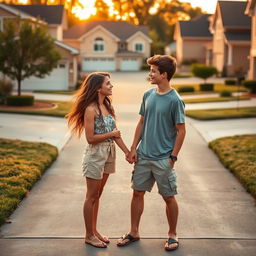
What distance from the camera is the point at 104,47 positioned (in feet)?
211

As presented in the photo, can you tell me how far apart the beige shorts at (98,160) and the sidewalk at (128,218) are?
0.83 metres

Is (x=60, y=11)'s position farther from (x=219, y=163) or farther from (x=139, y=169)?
(x=139, y=169)

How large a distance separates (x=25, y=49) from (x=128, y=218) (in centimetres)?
1898

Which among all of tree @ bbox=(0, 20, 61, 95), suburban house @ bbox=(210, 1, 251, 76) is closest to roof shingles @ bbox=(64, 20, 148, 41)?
suburban house @ bbox=(210, 1, 251, 76)

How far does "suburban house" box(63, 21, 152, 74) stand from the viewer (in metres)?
63.0

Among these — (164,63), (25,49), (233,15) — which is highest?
(233,15)

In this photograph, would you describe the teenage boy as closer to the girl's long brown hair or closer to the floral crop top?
the floral crop top

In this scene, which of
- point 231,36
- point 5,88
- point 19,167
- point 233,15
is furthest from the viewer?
point 233,15

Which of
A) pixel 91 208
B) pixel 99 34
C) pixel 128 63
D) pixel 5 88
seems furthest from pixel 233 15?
pixel 91 208

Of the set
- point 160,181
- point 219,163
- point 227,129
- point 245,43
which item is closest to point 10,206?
point 160,181

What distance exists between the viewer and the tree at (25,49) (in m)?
24.3

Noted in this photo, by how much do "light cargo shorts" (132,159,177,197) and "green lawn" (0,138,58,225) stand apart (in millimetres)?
1954

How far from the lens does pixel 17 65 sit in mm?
24797

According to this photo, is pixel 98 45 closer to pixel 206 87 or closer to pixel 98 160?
pixel 206 87
